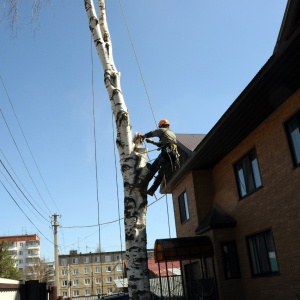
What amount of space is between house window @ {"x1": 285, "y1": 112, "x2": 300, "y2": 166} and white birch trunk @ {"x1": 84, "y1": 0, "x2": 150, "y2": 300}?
560 cm

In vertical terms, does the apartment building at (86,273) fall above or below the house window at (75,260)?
below

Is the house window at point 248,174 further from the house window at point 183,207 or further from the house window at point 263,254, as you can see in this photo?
the house window at point 183,207

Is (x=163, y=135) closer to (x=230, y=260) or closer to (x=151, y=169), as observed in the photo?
(x=151, y=169)

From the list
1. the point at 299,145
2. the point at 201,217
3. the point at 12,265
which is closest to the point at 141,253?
the point at 299,145

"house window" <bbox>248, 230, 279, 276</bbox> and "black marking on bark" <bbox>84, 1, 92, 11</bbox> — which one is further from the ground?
"black marking on bark" <bbox>84, 1, 92, 11</bbox>

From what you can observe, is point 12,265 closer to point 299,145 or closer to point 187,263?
point 187,263

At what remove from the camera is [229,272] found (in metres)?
13.3

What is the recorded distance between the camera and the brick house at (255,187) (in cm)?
977

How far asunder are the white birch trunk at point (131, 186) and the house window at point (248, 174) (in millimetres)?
7209

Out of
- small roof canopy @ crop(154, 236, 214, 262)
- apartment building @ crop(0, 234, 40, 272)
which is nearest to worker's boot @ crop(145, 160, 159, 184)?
small roof canopy @ crop(154, 236, 214, 262)

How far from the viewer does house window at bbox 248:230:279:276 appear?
1140cm

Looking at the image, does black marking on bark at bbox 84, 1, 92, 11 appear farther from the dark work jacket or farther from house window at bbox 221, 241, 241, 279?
house window at bbox 221, 241, 241, 279

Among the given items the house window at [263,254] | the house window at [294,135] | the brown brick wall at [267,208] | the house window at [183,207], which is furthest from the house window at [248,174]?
the house window at [183,207]

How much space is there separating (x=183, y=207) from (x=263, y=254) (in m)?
6.12
